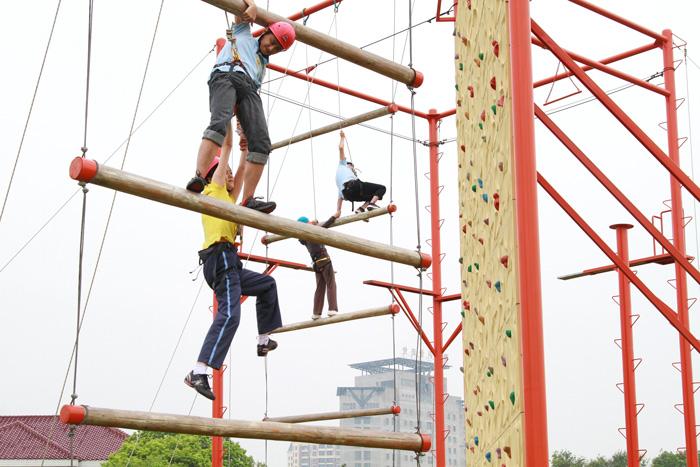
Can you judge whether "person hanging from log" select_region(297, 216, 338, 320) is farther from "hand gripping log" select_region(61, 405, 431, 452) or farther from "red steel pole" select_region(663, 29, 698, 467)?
"hand gripping log" select_region(61, 405, 431, 452)

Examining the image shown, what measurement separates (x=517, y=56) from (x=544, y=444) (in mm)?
1799

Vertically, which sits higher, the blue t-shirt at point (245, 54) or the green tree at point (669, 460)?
the blue t-shirt at point (245, 54)

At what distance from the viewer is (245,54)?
233 inches

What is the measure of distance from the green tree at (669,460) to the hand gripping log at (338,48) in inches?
1515

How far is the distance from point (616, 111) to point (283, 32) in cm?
195

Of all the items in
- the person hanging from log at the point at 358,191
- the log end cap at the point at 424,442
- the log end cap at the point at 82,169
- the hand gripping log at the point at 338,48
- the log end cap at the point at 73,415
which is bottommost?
the log end cap at the point at 424,442

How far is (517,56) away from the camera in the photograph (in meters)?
4.96

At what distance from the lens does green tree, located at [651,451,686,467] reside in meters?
42.2

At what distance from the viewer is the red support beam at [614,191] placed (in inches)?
254

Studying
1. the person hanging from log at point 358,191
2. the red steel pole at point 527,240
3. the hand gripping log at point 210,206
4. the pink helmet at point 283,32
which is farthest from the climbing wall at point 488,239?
the person hanging from log at point 358,191

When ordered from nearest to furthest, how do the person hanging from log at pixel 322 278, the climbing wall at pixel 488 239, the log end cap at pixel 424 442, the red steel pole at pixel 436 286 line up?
the climbing wall at pixel 488 239 < the log end cap at pixel 424 442 < the person hanging from log at pixel 322 278 < the red steel pole at pixel 436 286

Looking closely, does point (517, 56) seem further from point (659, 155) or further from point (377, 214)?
point (377, 214)

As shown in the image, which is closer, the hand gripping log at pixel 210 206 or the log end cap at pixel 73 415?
the hand gripping log at pixel 210 206

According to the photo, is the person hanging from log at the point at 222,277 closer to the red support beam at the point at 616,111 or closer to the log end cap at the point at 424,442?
the log end cap at the point at 424,442
